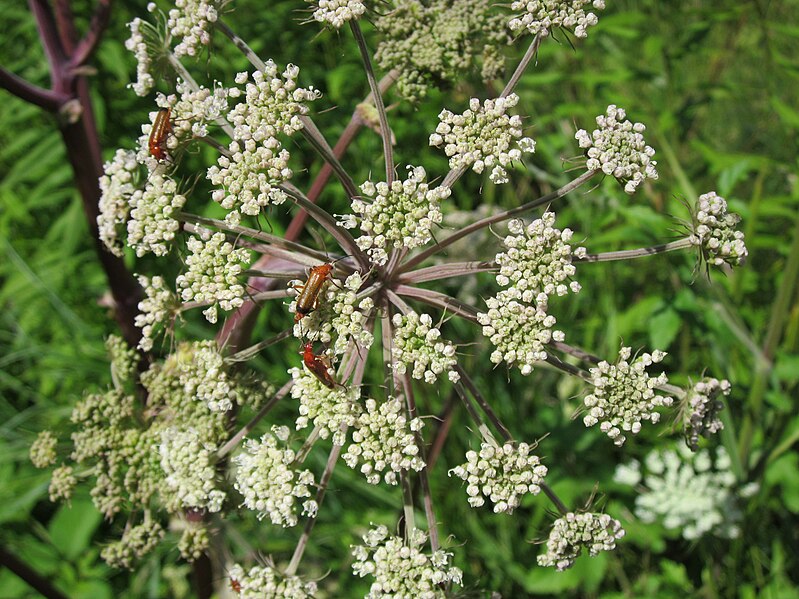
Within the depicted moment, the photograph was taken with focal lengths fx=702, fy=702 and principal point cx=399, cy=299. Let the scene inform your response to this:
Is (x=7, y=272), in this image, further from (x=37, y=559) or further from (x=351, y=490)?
(x=351, y=490)

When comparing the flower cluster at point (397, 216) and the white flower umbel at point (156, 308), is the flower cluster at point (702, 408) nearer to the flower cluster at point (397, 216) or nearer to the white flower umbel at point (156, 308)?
the flower cluster at point (397, 216)

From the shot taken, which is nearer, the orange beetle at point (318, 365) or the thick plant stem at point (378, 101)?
the orange beetle at point (318, 365)

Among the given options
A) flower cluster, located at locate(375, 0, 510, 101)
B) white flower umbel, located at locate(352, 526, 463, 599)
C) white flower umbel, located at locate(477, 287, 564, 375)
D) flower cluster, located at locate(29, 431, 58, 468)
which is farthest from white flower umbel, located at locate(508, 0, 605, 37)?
flower cluster, located at locate(29, 431, 58, 468)

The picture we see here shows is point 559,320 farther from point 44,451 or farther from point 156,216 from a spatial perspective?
point 44,451

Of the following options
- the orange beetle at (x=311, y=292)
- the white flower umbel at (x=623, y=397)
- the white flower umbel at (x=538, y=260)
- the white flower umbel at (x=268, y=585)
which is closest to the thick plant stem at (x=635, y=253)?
the white flower umbel at (x=538, y=260)

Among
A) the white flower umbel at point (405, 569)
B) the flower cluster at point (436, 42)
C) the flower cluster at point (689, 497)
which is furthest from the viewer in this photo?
the flower cluster at point (689, 497)

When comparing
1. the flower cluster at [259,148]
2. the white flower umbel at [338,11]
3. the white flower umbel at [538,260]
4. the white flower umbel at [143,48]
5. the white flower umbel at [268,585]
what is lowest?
the white flower umbel at [268,585]
